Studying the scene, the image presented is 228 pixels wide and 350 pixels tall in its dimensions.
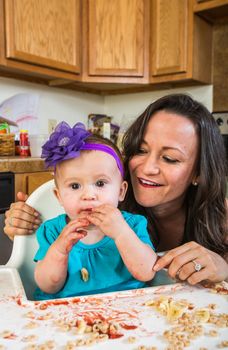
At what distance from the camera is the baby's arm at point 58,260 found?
2.26 ft

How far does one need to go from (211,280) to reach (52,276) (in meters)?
0.33

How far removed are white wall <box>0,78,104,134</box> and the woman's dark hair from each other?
5.10ft

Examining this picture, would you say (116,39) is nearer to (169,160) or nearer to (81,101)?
(81,101)

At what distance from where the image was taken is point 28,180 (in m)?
1.81

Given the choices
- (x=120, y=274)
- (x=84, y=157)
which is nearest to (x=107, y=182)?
(x=84, y=157)

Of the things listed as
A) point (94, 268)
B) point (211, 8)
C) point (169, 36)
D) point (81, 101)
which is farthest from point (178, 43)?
point (94, 268)

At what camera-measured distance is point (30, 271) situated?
3.20 ft

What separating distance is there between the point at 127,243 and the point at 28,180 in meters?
1.22

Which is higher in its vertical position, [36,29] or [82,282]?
[36,29]

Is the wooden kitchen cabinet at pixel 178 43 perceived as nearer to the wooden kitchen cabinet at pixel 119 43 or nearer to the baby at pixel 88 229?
the wooden kitchen cabinet at pixel 119 43

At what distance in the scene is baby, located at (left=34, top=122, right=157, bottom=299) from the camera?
70cm

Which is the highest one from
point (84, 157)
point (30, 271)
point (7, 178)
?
point (84, 157)

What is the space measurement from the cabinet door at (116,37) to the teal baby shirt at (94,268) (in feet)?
6.18

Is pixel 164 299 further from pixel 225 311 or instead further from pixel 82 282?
pixel 82 282
